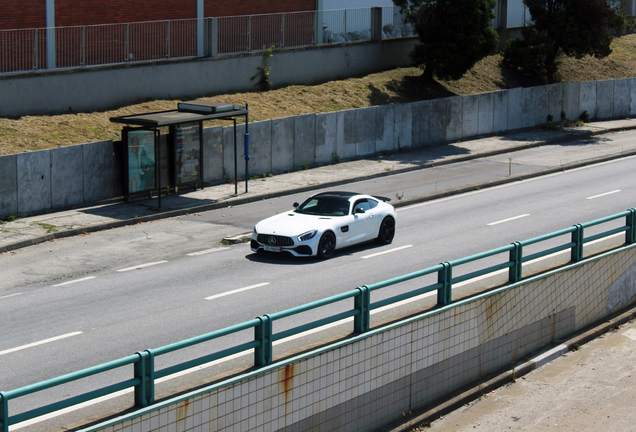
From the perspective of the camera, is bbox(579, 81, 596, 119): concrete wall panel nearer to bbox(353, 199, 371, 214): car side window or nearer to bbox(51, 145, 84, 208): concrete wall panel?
bbox(353, 199, 371, 214): car side window

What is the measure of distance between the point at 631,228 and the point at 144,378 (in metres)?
10.4

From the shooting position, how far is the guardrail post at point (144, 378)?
768 centimetres

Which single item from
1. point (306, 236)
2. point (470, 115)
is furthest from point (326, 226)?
point (470, 115)

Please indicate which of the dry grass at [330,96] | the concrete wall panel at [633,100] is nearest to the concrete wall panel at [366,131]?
the dry grass at [330,96]

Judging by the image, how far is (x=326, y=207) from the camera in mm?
18891

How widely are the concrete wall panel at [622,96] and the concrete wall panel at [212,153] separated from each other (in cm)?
2278

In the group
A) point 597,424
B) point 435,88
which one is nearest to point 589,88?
point 435,88

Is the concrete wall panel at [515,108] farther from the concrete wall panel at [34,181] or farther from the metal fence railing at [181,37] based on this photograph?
the concrete wall panel at [34,181]

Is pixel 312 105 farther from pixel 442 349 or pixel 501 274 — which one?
pixel 442 349

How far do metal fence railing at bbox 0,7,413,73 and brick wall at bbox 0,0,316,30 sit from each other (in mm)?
647

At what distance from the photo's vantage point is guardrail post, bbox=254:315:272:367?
8797 mm

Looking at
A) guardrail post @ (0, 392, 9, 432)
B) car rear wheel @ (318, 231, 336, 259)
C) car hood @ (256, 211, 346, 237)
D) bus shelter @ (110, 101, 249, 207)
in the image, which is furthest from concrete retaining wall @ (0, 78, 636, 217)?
guardrail post @ (0, 392, 9, 432)

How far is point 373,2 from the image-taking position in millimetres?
41750

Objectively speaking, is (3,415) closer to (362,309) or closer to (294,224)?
(362,309)
